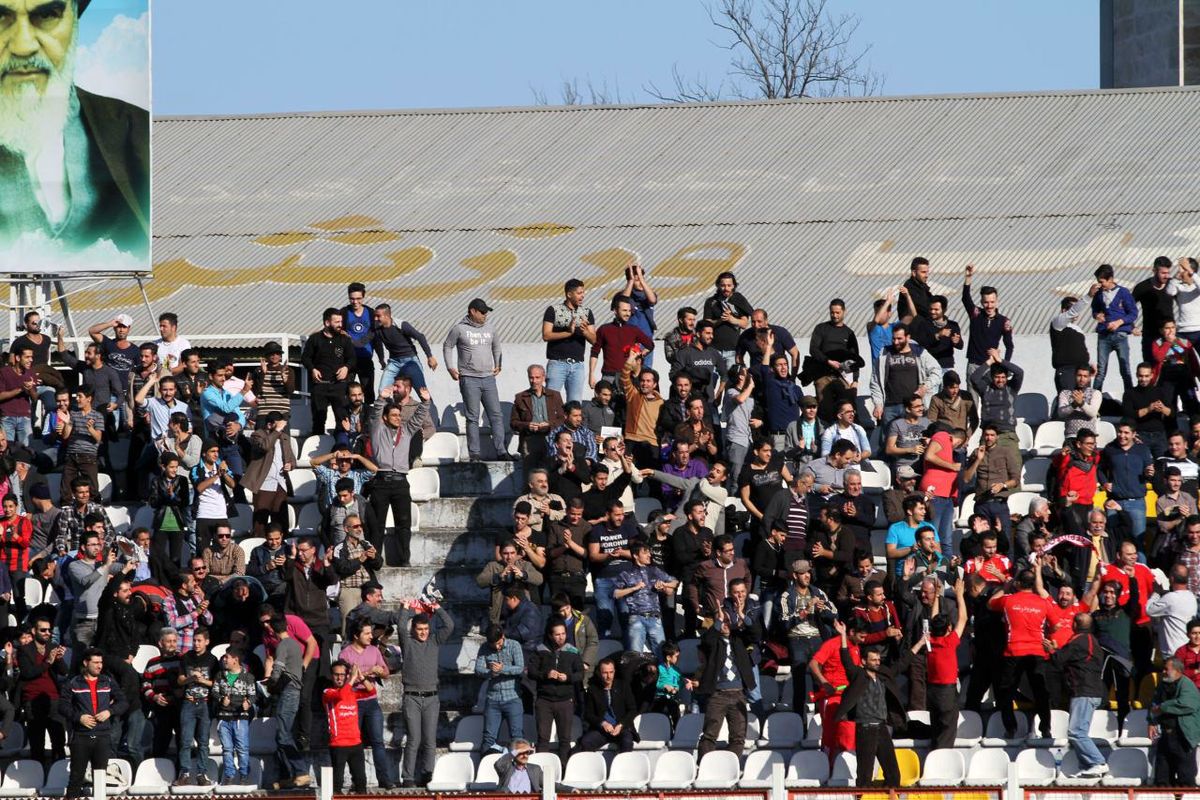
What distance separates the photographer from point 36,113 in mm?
23078

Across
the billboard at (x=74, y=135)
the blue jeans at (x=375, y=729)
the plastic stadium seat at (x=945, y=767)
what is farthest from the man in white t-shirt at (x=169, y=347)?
the plastic stadium seat at (x=945, y=767)

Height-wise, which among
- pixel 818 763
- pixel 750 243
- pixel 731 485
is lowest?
pixel 818 763

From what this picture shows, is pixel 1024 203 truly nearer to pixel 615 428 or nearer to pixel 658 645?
pixel 615 428

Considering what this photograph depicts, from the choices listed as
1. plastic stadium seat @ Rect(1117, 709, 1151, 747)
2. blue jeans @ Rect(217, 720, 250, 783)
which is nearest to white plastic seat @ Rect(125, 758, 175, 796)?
blue jeans @ Rect(217, 720, 250, 783)

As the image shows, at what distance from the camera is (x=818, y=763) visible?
17.2 meters

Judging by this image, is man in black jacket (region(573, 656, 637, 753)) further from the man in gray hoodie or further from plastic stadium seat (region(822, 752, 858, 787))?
the man in gray hoodie

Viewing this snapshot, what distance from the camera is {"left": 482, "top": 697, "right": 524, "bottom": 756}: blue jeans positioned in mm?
17797

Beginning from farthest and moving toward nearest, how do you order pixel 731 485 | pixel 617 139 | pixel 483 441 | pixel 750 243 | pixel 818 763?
pixel 617 139
pixel 750 243
pixel 483 441
pixel 731 485
pixel 818 763

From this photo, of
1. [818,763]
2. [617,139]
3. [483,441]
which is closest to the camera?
[818,763]

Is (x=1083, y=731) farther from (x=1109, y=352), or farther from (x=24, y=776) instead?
(x=24, y=776)

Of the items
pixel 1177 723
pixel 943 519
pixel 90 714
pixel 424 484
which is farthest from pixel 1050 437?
pixel 90 714

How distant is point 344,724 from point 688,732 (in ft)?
9.38

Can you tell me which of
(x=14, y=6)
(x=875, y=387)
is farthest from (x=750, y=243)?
(x=14, y=6)

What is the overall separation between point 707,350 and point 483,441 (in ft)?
8.38
